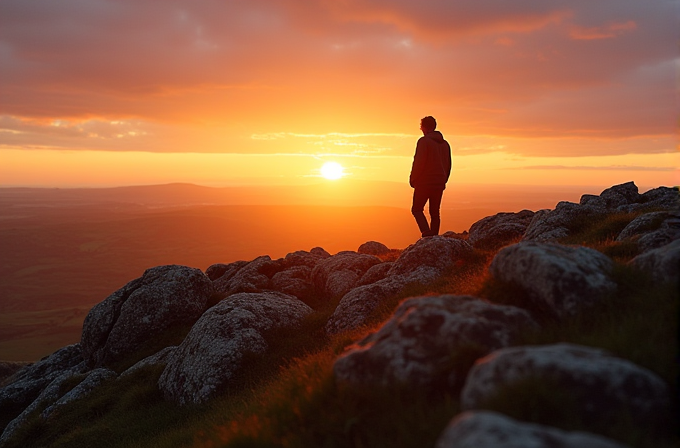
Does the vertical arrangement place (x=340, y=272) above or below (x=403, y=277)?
below

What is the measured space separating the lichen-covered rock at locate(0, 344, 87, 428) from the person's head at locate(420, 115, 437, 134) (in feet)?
81.9

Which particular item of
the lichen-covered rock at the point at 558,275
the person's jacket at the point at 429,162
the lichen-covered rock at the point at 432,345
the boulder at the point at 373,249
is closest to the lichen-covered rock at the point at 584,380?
the lichen-covered rock at the point at 432,345

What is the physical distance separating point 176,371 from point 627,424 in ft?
54.7

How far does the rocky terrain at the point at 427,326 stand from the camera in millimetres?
5355

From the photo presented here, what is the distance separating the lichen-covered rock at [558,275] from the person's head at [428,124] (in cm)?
1384

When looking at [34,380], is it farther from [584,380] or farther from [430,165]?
[584,380]

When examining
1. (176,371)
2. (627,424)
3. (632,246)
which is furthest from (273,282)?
(627,424)

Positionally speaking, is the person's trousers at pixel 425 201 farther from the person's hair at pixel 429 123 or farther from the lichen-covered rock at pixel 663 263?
the lichen-covered rock at pixel 663 263

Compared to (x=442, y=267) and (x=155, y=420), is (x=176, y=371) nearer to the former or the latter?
(x=155, y=420)

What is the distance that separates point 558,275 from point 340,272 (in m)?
18.7

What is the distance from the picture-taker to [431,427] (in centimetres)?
572

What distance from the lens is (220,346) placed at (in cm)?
1756

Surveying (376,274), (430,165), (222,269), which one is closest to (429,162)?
(430,165)

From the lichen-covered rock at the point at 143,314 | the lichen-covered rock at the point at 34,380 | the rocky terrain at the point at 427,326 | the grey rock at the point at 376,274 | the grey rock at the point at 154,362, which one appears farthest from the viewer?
the lichen-covered rock at the point at 34,380
